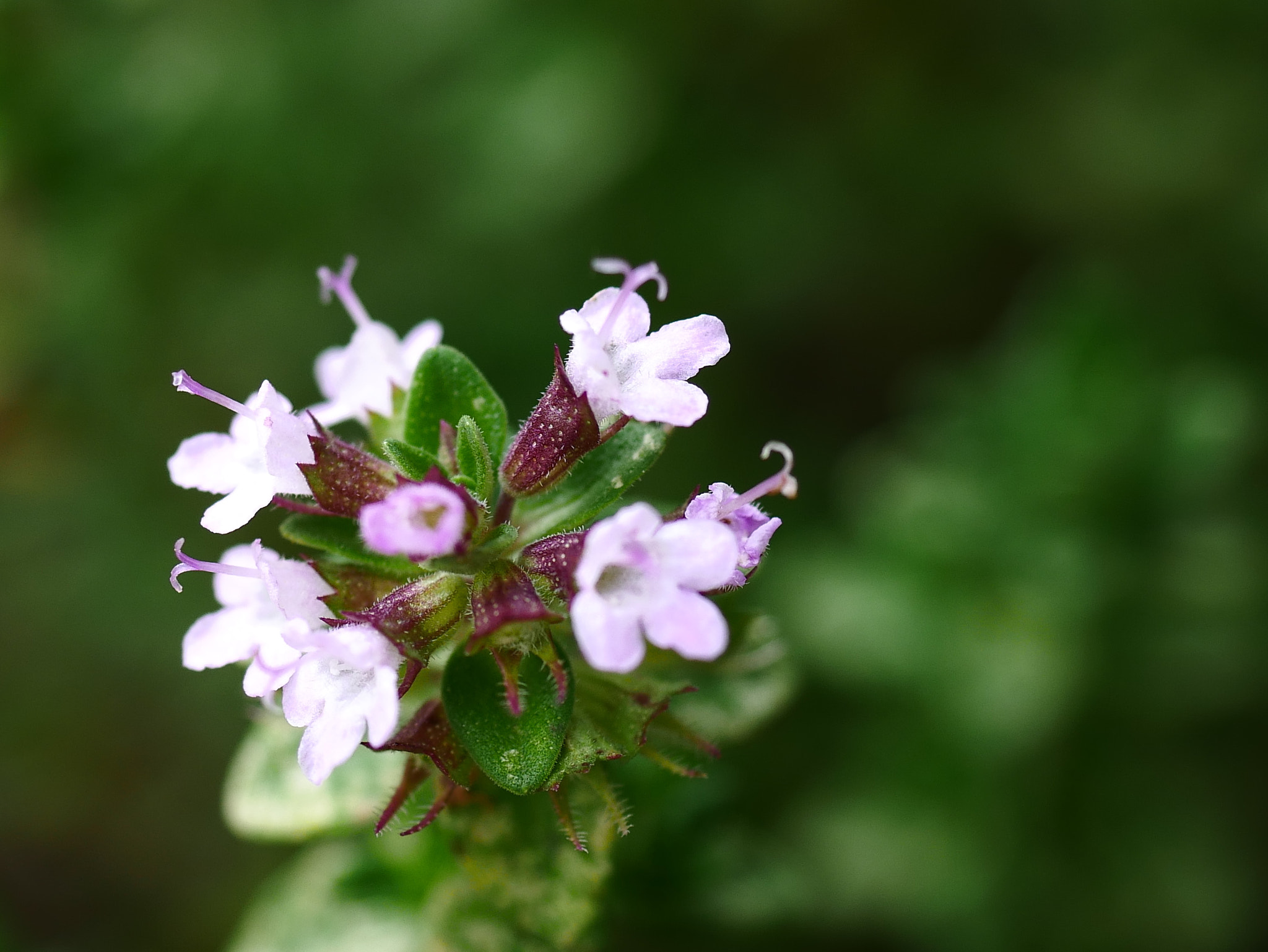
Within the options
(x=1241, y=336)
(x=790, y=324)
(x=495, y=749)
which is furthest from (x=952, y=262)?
(x=495, y=749)

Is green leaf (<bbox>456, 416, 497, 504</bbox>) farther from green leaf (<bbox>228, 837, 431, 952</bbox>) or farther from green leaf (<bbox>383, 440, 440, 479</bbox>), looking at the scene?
green leaf (<bbox>228, 837, 431, 952</bbox>)

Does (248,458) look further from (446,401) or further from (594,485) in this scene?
(594,485)

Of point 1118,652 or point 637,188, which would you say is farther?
point 637,188

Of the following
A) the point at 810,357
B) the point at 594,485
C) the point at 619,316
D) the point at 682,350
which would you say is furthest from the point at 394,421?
the point at 810,357

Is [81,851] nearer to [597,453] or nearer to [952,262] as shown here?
[597,453]

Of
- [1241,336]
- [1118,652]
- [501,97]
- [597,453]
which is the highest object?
[1241,336]

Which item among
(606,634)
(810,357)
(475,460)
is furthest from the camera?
(810,357)
